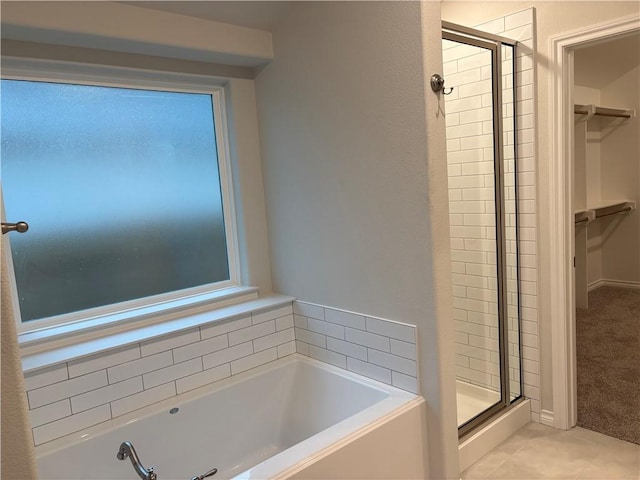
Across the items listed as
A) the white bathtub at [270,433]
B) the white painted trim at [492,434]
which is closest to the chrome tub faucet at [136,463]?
the white bathtub at [270,433]

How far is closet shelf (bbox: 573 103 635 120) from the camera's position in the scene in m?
4.49

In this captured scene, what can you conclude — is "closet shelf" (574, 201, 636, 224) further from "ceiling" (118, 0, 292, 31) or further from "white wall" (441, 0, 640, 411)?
"ceiling" (118, 0, 292, 31)

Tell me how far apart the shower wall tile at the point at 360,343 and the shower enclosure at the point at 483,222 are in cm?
60

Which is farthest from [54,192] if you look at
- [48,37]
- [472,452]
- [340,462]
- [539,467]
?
[539,467]

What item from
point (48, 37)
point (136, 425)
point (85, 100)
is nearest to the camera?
point (48, 37)

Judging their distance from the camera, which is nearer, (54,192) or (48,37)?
(48,37)

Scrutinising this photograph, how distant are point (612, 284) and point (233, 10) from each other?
16.9ft

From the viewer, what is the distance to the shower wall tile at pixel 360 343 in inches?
85.0

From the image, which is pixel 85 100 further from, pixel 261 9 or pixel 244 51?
pixel 261 9

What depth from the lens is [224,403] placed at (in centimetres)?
242

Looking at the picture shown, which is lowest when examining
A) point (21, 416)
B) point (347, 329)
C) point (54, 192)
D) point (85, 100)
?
point (347, 329)

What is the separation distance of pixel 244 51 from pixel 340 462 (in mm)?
1956

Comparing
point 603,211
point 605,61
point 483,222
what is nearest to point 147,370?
point 483,222

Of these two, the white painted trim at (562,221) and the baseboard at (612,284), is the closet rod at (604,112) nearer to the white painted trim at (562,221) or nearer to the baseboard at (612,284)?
the baseboard at (612,284)
